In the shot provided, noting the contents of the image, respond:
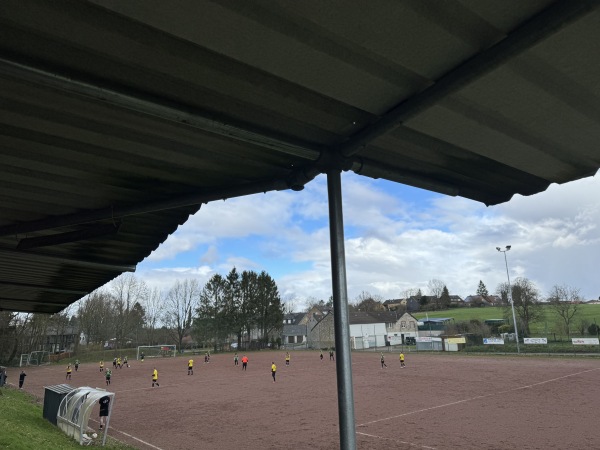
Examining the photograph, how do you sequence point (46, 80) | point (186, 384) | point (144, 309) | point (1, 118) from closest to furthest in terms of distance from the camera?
1. point (46, 80)
2. point (1, 118)
3. point (186, 384)
4. point (144, 309)

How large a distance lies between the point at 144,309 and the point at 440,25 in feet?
319

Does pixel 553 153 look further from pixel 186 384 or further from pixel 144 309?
pixel 144 309

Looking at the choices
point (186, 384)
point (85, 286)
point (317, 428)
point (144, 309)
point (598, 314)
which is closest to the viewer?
point (85, 286)

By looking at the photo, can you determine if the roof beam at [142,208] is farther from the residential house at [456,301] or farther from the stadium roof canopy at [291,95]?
the residential house at [456,301]

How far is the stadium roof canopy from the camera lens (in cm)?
191

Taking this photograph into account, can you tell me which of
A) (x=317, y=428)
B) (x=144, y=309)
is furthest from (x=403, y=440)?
(x=144, y=309)

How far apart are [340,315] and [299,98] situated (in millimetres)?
1544

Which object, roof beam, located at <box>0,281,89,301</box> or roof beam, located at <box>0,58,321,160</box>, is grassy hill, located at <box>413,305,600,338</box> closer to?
roof beam, located at <box>0,281,89,301</box>

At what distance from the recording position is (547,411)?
54.4 feet

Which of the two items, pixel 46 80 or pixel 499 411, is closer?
pixel 46 80

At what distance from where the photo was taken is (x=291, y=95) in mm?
2557

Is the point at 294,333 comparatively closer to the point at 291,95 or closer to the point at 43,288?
the point at 43,288

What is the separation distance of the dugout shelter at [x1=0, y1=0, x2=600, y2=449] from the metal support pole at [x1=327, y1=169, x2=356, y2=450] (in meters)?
0.01

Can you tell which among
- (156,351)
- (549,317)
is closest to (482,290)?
(549,317)
